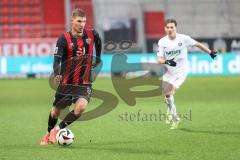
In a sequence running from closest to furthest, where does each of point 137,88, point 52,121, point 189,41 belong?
point 52,121, point 189,41, point 137,88

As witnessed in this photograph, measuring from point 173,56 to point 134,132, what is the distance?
2172 millimetres

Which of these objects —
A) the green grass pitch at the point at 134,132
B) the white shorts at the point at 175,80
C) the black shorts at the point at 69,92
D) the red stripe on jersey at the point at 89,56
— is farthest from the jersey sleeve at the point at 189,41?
the black shorts at the point at 69,92

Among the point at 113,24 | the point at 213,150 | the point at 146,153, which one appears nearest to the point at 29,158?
the point at 146,153

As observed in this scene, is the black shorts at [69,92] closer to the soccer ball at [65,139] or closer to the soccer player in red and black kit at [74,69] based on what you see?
the soccer player in red and black kit at [74,69]

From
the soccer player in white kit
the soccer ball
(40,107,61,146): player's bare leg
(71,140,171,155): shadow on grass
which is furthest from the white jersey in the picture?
the soccer ball

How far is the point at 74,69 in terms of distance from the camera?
35.0 feet

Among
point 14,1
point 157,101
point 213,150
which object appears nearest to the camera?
point 213,150

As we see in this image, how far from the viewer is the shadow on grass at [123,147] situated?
9.84m

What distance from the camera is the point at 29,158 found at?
30.2 ft

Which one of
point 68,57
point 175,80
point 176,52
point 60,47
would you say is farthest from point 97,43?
point 175,80

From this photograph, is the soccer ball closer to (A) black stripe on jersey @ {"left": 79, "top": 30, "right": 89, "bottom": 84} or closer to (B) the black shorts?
(B) the black shorts

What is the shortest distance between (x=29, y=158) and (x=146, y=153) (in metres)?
1.78

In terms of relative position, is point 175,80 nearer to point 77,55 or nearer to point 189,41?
point 189,41

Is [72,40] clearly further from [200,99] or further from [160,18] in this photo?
[160,18]
